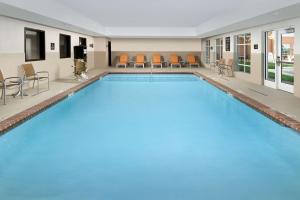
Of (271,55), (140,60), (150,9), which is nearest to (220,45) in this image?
(140,60)

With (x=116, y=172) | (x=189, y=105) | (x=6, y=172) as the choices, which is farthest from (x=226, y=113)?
(x=6, y=172)

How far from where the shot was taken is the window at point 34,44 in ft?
31.3

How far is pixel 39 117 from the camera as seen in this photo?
6.18 meters

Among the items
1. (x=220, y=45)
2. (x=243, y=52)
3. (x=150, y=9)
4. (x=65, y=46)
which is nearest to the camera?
(x=150, y=9)

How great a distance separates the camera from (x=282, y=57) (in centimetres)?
892

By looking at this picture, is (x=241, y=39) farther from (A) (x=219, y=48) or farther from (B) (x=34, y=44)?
(B) (x=34, y=44)

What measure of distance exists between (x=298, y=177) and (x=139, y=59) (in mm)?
15631

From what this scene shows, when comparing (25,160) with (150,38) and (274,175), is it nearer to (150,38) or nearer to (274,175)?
(274,175)

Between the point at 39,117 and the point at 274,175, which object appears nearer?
the point at 274,175

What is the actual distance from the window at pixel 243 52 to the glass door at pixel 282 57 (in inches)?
70.5

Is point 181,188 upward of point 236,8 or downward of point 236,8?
downward

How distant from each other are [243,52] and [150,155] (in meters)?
9.01

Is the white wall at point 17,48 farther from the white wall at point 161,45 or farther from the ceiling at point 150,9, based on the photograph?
the white wall at point 161,45

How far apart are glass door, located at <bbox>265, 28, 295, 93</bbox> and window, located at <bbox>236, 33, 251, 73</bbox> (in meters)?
1.79
